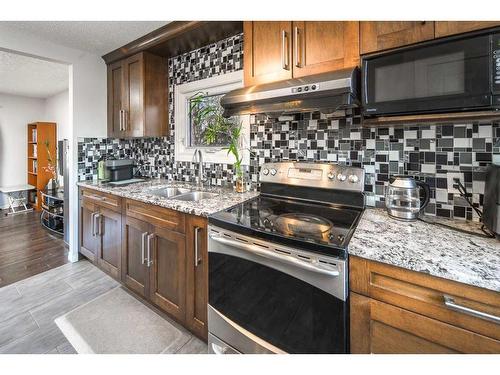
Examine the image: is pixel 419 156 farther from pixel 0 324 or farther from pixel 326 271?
pixel 0 324

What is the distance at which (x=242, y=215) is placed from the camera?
4.29ft

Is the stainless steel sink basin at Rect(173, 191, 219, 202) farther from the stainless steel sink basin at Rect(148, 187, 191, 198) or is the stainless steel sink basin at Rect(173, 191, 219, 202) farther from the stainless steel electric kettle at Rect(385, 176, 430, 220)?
the stainless steel electric kettle at Rect(385, 176, 430, 220)

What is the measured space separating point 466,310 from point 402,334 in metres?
0.21

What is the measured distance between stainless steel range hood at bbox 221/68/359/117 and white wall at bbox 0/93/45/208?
5813 millimetres

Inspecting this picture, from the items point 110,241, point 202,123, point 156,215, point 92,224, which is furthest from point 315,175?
point 92,224

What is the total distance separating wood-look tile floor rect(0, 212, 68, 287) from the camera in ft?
8.03

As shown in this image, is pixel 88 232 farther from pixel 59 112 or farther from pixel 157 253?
pixel 59 112

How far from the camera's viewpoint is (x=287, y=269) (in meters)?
1.02

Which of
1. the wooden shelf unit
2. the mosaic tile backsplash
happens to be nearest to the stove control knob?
the mosaic tile backsplash

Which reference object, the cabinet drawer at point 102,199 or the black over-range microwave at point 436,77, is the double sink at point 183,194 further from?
the black over-range microwave at point 436,77

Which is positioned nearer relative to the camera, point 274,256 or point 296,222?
point 274,256

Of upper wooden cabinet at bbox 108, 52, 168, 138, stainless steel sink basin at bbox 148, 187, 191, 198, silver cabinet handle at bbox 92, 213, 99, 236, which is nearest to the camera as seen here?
stainless steel sink basin at bbox 148, 187, 191, 198

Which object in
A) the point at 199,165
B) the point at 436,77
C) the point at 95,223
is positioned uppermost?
Result: the point at 436,77

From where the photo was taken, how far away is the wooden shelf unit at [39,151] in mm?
4828
